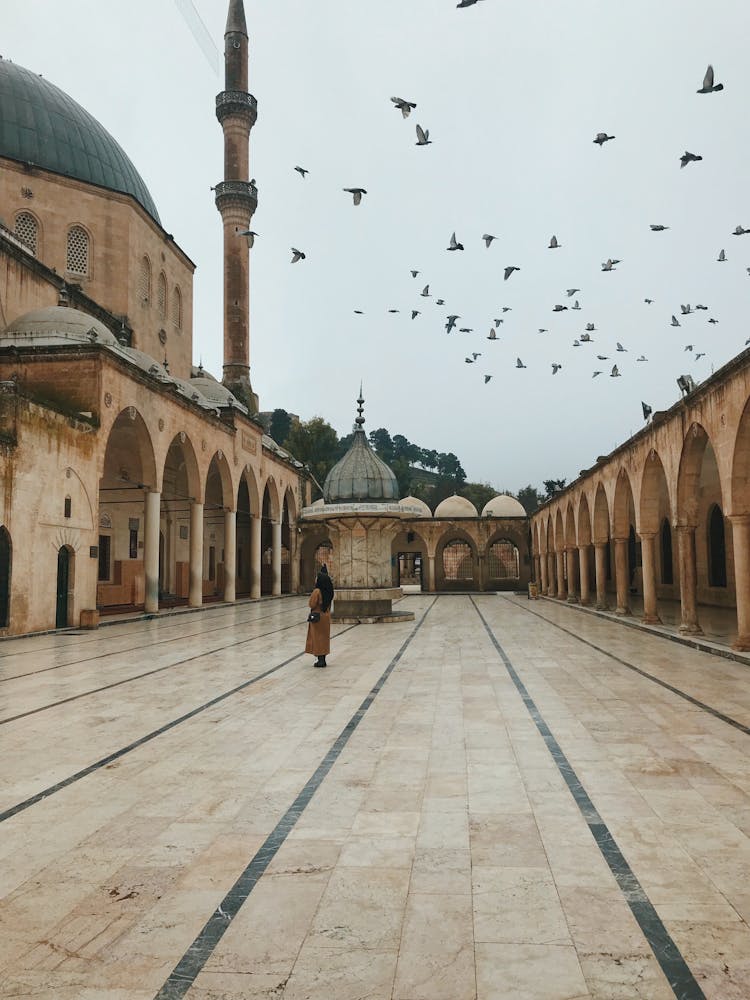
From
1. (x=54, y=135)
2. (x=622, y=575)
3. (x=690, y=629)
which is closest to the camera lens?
(x=690, y=629)

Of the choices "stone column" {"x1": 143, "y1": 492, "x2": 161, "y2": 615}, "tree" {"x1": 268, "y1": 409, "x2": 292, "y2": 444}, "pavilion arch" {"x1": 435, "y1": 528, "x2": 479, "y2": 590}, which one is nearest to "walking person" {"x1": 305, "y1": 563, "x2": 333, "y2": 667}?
"stone column" {"x1": 143, "y1": 492, "x2": 161, "y2": 615}

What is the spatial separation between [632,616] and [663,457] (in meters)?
5.23

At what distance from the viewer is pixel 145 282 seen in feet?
92.2

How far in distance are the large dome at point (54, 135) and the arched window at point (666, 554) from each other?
73.6ft

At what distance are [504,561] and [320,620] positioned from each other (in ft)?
99.2

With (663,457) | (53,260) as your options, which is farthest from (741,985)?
(53,260)

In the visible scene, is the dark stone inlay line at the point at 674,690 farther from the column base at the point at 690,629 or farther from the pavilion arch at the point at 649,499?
the pavilion arch at the point at 649,499

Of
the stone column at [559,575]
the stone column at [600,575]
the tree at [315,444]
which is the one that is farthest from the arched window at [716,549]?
the tree at [315,444]

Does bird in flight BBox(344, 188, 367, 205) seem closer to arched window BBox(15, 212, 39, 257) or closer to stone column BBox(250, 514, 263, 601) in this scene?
arched window BBox(15, 212, 39, 257)

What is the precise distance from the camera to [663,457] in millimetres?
14047

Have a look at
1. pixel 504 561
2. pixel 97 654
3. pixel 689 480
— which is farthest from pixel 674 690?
pixel 504 561

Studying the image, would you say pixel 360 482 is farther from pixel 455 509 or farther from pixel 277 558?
pixel 455 509

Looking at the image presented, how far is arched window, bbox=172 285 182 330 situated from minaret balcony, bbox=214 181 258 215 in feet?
23.1

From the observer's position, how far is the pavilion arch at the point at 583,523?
901 inches
